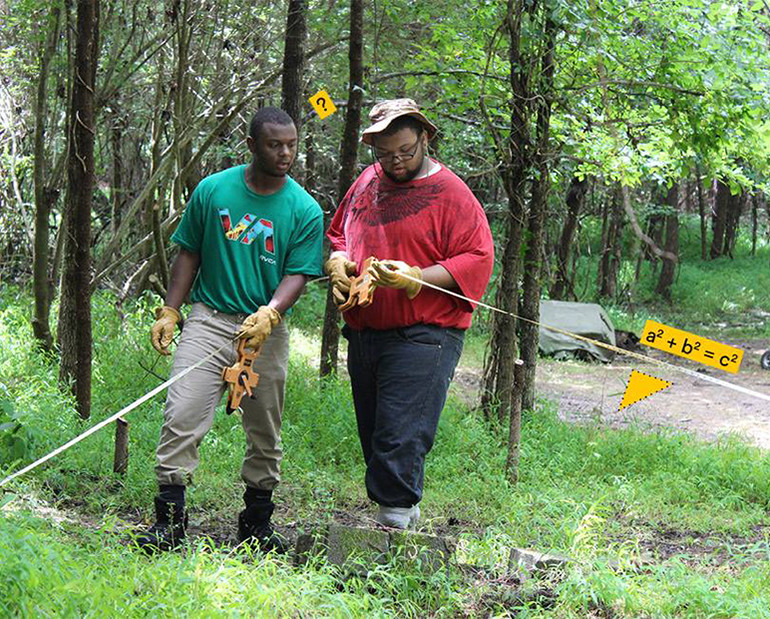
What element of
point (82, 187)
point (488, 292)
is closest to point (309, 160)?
point (488, 292)

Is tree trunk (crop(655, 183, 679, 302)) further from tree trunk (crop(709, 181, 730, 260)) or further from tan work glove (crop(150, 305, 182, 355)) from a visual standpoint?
tan work glove (crop(150, 305, 182, 355))

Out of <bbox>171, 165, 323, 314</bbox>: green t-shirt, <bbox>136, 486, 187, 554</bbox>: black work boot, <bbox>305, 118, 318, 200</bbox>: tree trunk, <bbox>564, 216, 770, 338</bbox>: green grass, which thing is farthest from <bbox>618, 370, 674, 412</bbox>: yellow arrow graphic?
<bbox>564, 216, 770, 338</bbox>: green grass

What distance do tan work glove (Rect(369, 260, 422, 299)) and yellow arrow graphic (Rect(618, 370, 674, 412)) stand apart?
3788mm

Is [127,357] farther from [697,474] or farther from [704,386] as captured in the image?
[704,386]

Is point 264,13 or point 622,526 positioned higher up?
point 264,13

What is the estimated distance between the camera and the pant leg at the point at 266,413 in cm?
459

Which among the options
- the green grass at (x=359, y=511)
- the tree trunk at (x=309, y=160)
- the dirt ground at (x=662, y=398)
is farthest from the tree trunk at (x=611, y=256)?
the green grass at (x=359, y=511)

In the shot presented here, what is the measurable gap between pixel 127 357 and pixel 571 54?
463cm

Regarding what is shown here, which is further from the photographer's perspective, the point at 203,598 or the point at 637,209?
the point at 637,209

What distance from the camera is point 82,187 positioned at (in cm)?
650

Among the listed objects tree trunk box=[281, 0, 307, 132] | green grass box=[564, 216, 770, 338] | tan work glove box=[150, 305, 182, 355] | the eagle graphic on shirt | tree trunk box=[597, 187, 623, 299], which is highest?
tree trunk box=[281, 0, 307, 132]

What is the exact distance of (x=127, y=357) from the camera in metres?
8.51

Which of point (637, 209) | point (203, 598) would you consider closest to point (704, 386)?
point (637, 209)

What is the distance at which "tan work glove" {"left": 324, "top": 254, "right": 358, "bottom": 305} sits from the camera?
4.18 meters
